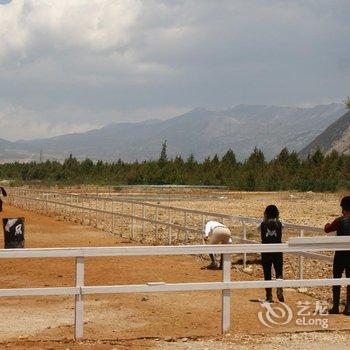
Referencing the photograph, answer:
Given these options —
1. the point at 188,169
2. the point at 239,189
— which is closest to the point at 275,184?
the point at 239,189

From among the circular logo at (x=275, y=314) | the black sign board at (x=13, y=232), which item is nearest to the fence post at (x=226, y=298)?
the circular logo at (x=275, y=314)

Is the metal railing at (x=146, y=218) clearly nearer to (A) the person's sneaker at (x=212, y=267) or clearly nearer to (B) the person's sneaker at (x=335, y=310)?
(A) the person's sneaker at (x=212, y=267)

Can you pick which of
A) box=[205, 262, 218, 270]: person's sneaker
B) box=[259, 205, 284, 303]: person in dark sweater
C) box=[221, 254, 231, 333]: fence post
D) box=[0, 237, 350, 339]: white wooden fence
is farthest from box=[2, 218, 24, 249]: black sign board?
box=[221, 254, 231, 333]: fence post

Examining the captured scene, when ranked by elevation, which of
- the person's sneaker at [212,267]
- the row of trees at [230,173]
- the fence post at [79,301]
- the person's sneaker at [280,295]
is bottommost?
the person's sneaker at [212,267]

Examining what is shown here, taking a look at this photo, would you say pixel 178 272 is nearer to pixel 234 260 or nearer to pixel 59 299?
pixel 234 260

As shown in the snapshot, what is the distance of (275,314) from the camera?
10625mm

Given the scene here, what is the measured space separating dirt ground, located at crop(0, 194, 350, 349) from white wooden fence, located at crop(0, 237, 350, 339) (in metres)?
0.50

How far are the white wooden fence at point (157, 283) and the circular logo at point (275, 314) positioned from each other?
910 millimetres

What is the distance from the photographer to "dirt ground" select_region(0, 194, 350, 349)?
28.5ft

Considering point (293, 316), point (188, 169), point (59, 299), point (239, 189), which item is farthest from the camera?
point (188, 169)

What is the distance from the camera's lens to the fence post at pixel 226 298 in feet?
29.5

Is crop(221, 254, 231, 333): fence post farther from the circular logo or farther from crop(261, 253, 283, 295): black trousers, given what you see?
crop(261, 253, 283, 295): black trousers

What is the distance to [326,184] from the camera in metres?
78.1

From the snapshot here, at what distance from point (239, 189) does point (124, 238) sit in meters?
61.4
